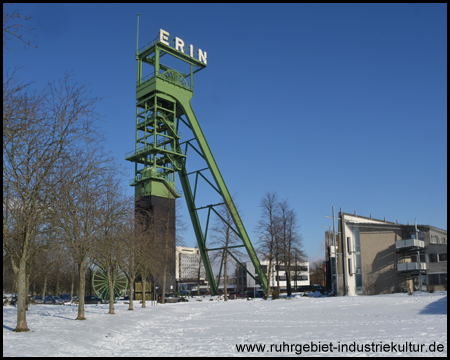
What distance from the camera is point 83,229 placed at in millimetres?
21750

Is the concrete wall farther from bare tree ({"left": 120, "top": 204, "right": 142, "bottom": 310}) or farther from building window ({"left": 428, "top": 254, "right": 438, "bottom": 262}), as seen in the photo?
bare tree ({"left": 120, "top": 204, "right": 142, "bottom": 310})

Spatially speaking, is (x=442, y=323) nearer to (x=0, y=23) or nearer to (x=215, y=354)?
(x=215, y=354)

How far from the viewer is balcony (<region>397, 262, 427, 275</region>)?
46.2m

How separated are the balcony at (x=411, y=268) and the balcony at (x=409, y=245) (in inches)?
70.4

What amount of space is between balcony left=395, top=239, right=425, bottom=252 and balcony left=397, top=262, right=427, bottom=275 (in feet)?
5.86

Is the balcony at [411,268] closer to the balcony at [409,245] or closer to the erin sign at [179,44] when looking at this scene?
the balcony at [409,245]

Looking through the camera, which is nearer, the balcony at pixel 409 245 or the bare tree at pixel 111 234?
the bare tree at pixel 111 234

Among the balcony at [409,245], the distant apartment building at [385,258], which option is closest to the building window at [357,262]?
the distant apartment building at [385,258]

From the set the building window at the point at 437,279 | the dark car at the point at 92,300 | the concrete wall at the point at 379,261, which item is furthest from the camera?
the concrete wall at the point at 379,261

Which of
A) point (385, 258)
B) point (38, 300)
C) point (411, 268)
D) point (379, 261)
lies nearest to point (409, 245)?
point (411, 268)

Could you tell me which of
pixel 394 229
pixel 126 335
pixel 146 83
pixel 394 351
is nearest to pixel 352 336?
pixel 394 351

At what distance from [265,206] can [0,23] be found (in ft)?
136

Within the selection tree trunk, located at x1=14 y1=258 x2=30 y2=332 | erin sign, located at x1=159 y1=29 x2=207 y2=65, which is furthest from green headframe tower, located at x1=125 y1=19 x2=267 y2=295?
tree trunk, located at x1=14 y1=258 x2=30 y2=332

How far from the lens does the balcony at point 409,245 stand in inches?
1811
